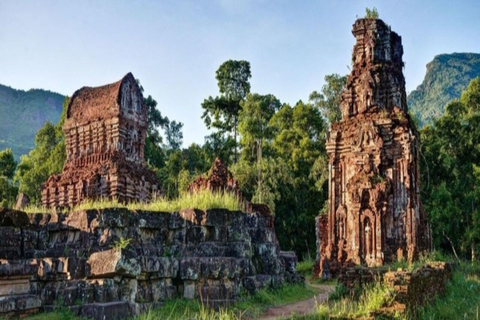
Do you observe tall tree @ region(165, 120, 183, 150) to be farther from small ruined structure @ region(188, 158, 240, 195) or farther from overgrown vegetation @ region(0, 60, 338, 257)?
small ruined structure @ region(188, 158, 240, 195)

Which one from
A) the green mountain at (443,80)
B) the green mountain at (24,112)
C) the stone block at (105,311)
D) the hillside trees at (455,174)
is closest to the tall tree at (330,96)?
the hillside trees at (455,174)

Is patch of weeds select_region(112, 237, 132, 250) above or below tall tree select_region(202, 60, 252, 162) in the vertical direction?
below

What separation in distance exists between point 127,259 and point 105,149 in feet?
31.1

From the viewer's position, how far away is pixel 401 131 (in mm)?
17172

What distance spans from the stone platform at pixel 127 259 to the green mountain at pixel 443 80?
2731 inches

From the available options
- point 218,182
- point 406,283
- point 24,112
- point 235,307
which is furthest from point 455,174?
point 24,112

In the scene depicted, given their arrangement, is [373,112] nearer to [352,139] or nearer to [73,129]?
[352,139]

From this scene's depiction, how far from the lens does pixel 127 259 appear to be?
749 cm

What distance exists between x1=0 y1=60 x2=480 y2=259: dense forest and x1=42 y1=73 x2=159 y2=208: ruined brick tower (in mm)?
4114

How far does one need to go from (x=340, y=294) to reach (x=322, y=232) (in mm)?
9727

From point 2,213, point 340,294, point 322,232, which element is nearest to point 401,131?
point 322,232

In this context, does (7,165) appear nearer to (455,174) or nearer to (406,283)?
(455,174)

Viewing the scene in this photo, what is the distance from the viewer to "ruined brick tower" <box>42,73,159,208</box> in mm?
15859

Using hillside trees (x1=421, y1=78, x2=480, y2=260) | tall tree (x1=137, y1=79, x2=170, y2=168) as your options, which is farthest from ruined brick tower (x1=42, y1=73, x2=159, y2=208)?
tall tree (x1=137, y1=79, x2=170, y2=168)
